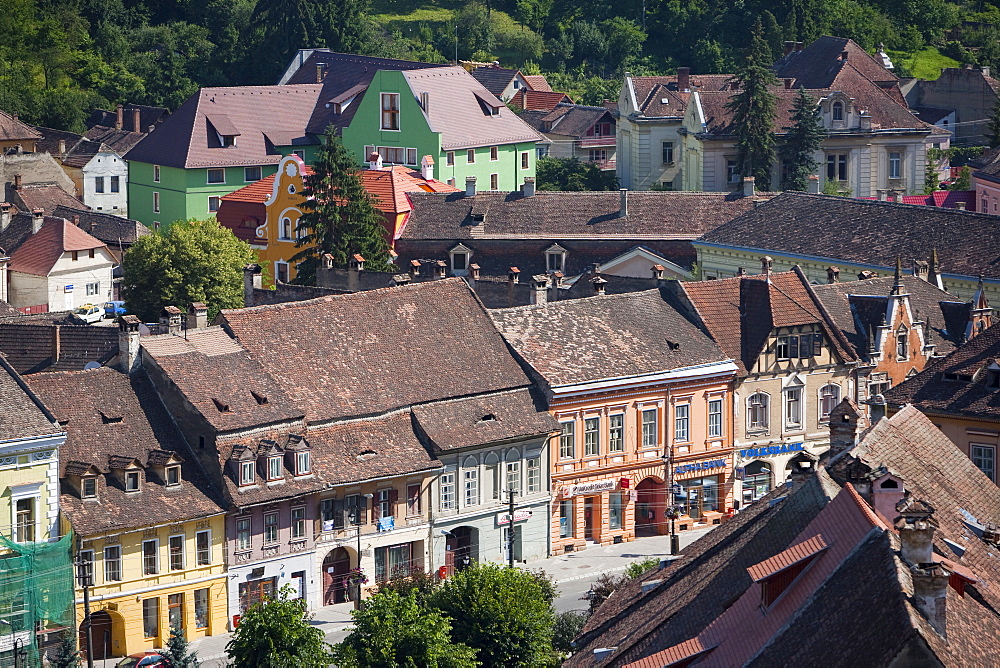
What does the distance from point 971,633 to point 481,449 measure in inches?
1752

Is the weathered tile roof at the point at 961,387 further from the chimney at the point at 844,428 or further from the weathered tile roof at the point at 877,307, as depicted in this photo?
the chimney at the point at 844,428

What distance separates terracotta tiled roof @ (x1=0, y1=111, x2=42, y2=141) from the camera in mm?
157375

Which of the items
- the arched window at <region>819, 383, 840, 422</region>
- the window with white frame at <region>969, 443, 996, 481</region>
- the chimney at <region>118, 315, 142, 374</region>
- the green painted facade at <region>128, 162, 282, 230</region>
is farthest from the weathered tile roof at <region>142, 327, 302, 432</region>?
the green painted facade at <region>128, 162, 282, 230</region>

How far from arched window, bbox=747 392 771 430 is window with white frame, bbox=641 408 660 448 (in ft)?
15.0

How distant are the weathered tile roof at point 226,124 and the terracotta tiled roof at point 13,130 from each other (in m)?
12.1

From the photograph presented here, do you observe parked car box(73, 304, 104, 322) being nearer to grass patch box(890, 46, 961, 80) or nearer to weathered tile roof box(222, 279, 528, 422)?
weathered tile roof box(222, 279, 528, 422)

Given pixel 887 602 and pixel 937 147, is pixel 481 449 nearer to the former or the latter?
pixel 887 602

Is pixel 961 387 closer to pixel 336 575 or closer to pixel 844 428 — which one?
pixel 336 575

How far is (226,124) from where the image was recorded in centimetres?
14838

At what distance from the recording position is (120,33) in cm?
18400

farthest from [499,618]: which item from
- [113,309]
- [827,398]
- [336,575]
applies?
[113,309]

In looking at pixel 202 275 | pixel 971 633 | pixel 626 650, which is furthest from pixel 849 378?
pixel 971 633

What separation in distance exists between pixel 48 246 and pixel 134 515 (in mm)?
58709

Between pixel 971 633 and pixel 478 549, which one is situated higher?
pixel 971 633
